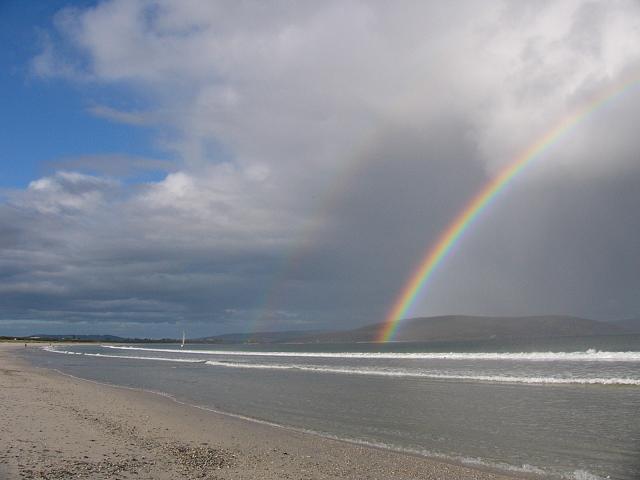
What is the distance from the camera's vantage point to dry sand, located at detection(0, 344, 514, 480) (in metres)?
10.3

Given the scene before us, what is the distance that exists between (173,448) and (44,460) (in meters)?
3.09

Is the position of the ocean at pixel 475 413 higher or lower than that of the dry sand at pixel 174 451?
lower

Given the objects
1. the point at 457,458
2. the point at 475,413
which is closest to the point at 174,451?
the point at 457,458

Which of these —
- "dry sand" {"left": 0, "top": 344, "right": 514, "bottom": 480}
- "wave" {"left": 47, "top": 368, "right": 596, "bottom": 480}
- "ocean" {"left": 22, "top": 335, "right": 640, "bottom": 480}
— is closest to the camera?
"dry sand" {"left": 0, "top": 344, "right": 514, "bottom": 480}

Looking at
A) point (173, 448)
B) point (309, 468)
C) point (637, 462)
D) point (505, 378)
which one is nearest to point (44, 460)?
point (173, 448)

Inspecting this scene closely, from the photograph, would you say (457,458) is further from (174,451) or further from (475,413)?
(475,413)

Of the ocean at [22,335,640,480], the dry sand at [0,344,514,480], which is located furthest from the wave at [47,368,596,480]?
the dry sand at [0,344,514,480]

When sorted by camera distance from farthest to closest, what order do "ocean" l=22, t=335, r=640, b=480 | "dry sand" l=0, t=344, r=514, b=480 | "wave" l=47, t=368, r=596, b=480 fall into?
1. "ocean" l=22, t=335, r=640, b=480
2. "wave" l=47, t=368, r=596, b=480
3. "dry sand" l=0, t=344, r=514, b=480

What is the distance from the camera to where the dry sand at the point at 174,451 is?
10.3 meters

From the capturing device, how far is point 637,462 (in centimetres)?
1183

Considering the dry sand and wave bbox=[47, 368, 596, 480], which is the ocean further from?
the dry sand

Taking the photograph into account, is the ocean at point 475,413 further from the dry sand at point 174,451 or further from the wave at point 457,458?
the dry sand at point 174,451

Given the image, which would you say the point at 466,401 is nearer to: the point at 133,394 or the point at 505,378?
the point at 505,378

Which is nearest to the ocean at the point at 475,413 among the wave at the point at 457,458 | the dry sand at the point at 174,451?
the wave at the point at 457,458
